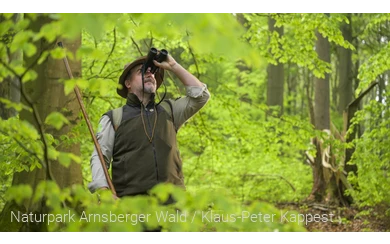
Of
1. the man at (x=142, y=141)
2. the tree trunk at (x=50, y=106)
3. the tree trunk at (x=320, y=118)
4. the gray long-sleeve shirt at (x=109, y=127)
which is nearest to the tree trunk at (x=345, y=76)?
the tree trunk at (x=320, y=118)

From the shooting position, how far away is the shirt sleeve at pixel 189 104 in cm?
328

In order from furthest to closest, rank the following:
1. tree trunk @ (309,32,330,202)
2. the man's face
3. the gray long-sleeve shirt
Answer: tree trunk @ (309,32,330,202) → the man's face → the gray long-sleeve shirt

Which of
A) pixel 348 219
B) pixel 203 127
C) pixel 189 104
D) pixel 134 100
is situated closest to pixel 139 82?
pixel 134 100

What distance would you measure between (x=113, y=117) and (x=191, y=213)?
1.23m

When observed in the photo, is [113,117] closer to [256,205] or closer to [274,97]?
[256,205]

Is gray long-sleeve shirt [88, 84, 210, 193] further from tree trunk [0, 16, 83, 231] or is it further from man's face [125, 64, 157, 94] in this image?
tree trunk [0, 16, 83, 231]

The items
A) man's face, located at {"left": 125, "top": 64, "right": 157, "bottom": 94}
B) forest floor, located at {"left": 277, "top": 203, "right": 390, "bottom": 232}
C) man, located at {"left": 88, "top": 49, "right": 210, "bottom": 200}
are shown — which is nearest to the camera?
man, located at {"left": 88, "top": 49, "right": 210, "bottom": 200}

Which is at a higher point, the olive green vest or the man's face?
the man's face

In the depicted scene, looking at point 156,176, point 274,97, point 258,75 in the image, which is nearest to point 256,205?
point 156,176

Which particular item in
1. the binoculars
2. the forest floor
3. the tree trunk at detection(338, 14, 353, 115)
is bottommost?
the forest floor

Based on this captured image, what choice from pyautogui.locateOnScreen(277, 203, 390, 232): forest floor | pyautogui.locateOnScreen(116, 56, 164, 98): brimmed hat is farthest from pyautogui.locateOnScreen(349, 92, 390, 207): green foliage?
pyautogui.locateOnScreen(116, 56, 164, 98): brimmed hat

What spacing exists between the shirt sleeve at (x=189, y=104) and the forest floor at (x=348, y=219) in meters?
4.68

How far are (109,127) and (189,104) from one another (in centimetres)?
48

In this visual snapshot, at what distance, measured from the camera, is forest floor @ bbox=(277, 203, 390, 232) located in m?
8.19
